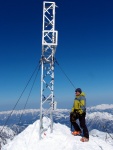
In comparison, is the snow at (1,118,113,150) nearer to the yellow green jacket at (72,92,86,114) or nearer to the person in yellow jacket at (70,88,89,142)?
the person in yellow jacket at (70,88,89,142)

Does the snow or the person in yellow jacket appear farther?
the person in yellow jacket

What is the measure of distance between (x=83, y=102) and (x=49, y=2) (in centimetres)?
699

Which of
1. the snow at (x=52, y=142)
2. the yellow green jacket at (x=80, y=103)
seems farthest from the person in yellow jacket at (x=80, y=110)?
the snow at (x=52, y=142)

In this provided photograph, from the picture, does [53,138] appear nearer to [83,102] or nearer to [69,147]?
[69,147]

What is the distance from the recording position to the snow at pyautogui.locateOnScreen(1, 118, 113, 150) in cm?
1580

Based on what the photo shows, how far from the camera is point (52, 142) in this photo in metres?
16.2

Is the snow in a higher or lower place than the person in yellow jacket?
lower

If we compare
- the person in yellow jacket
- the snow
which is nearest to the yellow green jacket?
the person in yellow jacket

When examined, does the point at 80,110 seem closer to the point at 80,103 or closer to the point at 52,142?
the point at 80,103

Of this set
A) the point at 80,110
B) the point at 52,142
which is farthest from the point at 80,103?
the point at 52,142

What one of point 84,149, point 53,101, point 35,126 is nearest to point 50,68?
point 53,101

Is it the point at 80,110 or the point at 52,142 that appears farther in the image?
the point at 80,110

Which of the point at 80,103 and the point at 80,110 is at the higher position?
the point at 80,103

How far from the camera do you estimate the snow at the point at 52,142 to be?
15797 millimetres
